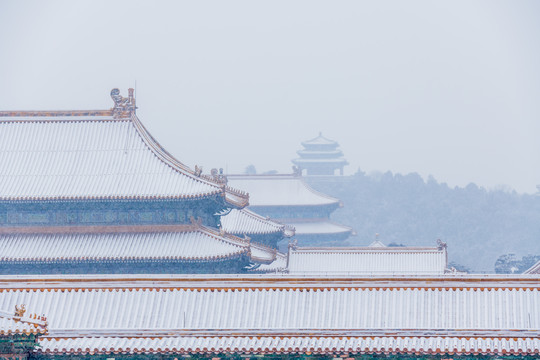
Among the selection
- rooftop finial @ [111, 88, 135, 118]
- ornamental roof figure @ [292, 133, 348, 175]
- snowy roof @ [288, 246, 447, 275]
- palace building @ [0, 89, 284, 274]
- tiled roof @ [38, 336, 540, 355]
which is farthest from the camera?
ornamental roof figure @ [292, 133, 348, 175]

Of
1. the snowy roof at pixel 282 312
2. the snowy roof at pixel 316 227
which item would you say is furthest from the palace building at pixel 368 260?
the snowy roof at pixel 316 227

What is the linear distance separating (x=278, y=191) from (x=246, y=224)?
3641cm

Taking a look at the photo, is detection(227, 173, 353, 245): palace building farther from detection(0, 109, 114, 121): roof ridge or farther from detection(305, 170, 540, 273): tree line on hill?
detection(0, 109, 114, 121): roof ridge

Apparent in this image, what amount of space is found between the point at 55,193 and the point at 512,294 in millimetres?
18937

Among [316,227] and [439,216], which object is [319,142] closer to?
[439,216]

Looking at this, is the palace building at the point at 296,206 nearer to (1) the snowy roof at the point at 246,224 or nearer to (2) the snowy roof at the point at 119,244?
(1) the snowy roof at the point at 246,224

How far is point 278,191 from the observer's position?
8938cm

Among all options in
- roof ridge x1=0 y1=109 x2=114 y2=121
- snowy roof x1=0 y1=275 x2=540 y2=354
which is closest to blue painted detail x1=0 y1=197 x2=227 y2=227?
roof ridge x1=0 y1=109 x2=114 y2=121

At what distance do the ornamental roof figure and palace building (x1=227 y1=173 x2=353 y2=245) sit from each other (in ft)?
220

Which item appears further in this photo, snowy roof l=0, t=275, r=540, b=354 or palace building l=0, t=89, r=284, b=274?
palace building l=0, t=89, r=284, b=274

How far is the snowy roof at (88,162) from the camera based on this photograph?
39.3 metres

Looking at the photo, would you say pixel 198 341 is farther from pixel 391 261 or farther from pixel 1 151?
pixel 391 261

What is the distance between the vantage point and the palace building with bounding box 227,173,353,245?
87562mm

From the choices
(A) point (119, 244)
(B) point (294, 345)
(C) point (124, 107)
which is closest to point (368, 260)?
(C) point (124, 107)
